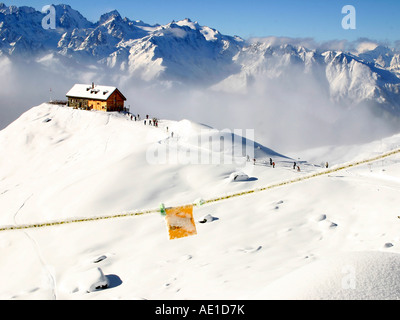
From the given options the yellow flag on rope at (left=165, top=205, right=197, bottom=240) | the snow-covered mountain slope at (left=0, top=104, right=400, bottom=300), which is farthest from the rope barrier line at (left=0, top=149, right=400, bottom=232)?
the yellow flag on rope at (left=165, top=205, right=197, bottom=240)

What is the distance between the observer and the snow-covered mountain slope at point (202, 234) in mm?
18156

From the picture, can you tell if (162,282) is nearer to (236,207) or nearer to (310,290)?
(310,290)

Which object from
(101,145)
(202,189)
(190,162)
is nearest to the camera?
(202,189)

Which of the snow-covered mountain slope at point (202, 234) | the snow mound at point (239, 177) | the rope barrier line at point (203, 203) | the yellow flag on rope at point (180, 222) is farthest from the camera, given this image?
the snow mound at point (239, 177)

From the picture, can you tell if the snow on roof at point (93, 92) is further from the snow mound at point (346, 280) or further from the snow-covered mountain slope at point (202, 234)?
the snow mound at point (346, 280)

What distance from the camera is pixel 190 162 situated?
4878 centimetres

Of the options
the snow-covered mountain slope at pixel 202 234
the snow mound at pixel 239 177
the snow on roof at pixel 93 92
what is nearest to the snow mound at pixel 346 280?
the snow-covered mountain slope at pixel 202 234

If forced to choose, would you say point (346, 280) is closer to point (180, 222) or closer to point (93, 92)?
point (180, 222)

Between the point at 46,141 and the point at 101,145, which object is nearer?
the point at 101,145

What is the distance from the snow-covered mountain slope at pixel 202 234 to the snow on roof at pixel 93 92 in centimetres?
4054

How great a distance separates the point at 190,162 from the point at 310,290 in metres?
35.0

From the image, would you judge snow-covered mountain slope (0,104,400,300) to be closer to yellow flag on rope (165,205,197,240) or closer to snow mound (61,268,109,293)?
snow mound (61,268,109,293)

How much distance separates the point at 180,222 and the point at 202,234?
5.87 metres

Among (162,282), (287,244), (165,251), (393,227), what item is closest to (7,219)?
(165,251)
